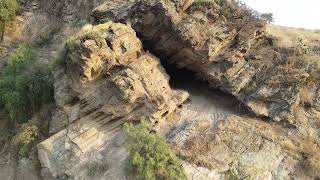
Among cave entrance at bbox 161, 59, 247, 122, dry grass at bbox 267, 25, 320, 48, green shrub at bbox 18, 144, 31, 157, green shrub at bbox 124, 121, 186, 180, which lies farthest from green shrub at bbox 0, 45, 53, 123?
dry grass at bbox 267, 25, 320, 48

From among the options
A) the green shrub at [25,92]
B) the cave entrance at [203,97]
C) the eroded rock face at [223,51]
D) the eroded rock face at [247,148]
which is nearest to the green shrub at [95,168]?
the eroded rock face at [247,148]

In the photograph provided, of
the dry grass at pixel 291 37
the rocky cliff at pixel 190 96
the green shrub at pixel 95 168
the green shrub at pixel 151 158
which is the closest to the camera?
the green shrub at pixel 151 158

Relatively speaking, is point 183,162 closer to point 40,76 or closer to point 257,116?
point 257,116

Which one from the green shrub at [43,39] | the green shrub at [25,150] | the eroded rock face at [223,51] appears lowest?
the green shrub at [25,150]

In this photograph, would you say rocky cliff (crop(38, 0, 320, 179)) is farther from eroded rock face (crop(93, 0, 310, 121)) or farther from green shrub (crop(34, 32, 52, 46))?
green shrub (crop(34, 32, 52, 46))

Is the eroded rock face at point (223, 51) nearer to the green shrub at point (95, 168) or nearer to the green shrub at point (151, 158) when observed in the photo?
the green shrub at point (151, 158)

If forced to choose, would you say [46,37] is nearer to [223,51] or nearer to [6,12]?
[6,12]
